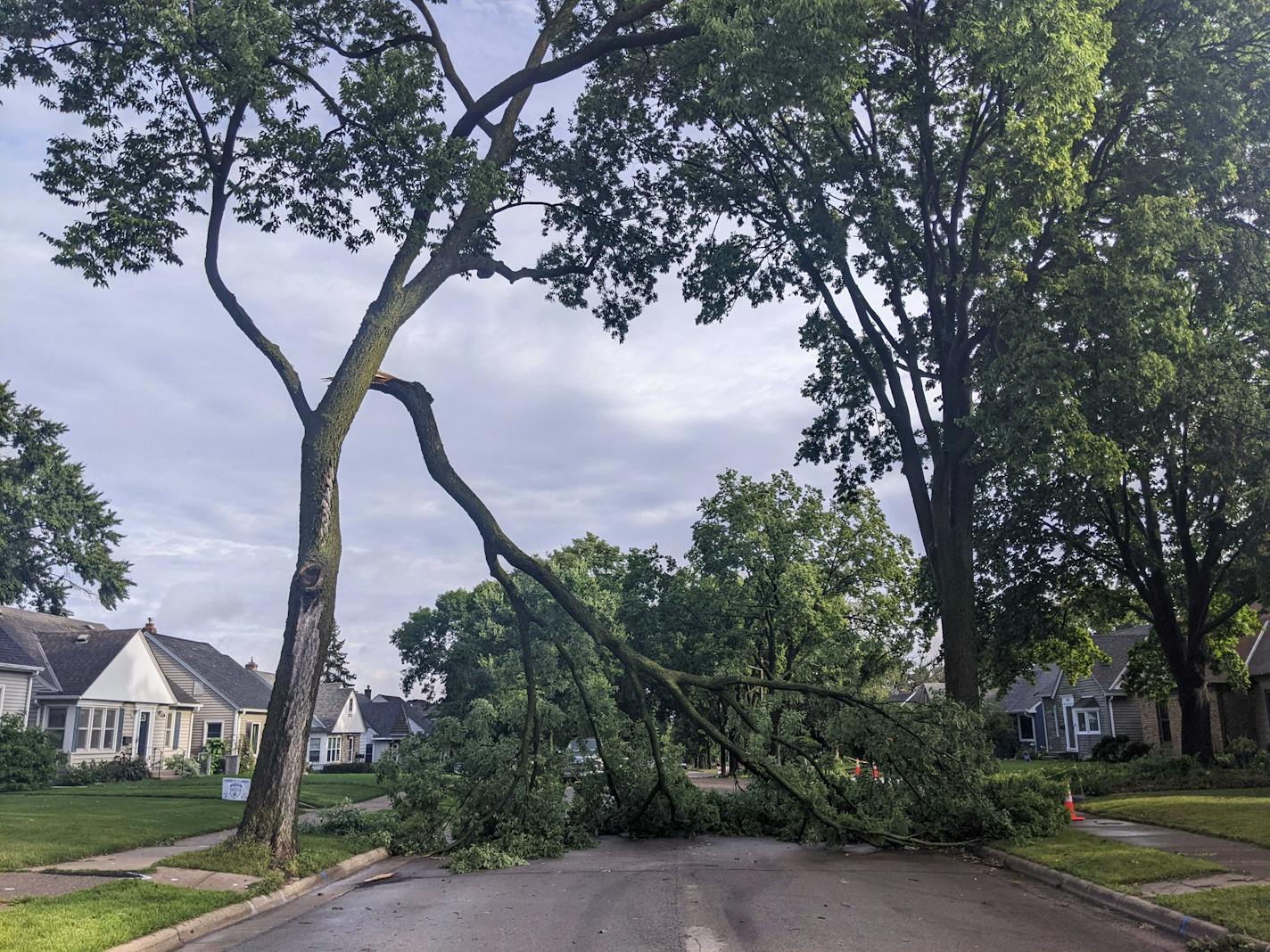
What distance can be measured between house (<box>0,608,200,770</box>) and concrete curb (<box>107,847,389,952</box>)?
25.5 meters

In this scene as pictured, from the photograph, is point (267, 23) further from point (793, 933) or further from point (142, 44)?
point (793, 933)

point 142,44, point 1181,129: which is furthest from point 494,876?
point 1181,129

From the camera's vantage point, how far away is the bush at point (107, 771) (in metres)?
34.5

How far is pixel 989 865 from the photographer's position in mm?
14281

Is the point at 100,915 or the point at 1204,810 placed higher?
the point at 1204,810

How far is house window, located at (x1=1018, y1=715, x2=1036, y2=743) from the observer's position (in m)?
63.7

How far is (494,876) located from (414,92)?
38.0 ft

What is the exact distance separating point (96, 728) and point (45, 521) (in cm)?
810

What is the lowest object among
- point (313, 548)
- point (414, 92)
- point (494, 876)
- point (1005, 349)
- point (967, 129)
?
point (494, 876)

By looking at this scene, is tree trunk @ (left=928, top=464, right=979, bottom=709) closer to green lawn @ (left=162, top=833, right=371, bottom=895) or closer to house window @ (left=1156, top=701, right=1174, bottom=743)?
green lawn @ (left=162, top=833, right=371, bottom=895)

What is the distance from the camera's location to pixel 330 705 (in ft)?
232

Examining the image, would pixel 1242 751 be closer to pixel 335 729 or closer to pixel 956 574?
pixel 956 574

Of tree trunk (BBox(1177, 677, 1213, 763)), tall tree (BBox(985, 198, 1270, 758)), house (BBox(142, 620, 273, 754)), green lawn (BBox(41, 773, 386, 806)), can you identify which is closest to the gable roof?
house (BBox(142, 620, 273, 754))

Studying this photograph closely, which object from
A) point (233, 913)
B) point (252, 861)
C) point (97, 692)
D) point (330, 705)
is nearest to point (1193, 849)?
point (233, 913)
